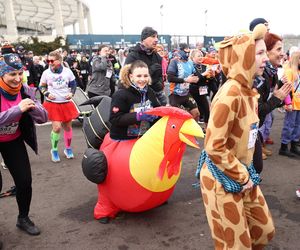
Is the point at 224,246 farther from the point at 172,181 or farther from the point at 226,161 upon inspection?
the point at 172,181

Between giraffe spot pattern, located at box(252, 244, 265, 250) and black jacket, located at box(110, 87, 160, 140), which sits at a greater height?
black jacket, located at box(110, 87, 160, 140)

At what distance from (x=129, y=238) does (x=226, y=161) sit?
1.83m

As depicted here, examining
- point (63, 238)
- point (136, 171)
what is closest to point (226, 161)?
point (136, 171)

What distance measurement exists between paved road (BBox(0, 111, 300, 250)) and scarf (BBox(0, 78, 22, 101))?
58.2 inches

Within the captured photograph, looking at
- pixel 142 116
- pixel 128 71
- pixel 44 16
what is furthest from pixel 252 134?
pixel 44 16

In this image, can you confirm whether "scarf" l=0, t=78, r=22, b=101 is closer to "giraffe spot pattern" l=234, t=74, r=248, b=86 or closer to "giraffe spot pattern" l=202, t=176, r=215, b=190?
"giraffe spot pattern" l=202, t=176, r=215, b=190

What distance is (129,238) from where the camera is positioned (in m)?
3.59

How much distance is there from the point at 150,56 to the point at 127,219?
248cm

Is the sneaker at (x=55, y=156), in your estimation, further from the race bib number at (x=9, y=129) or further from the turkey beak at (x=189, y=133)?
the turkey beak at (x=189, y=133)

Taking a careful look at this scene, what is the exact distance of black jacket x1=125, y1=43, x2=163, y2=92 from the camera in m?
5.14

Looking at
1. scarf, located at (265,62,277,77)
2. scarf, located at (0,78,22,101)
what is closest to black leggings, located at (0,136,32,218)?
scarf, located at (0,78,22,101)

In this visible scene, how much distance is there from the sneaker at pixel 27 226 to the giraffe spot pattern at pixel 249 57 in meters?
2.82

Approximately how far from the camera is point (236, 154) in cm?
236

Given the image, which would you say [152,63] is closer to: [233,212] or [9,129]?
[9,129]
